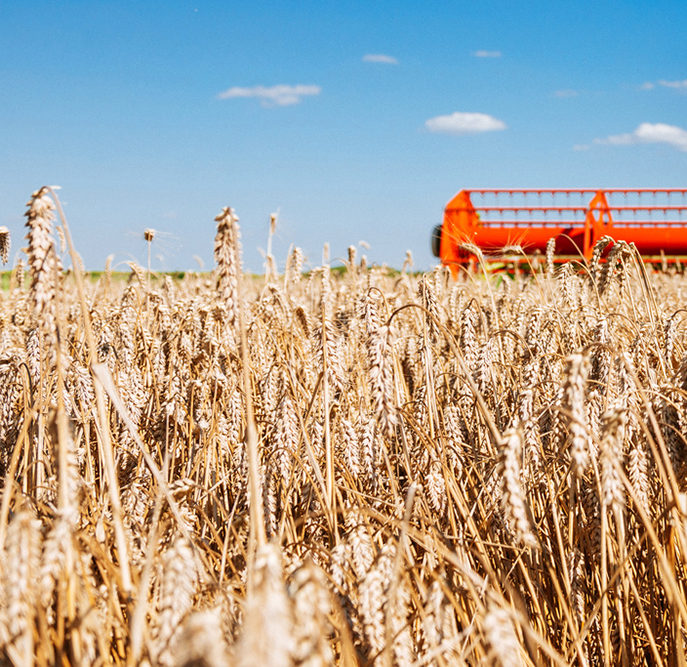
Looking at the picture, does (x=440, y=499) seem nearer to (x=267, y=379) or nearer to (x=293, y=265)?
(x=267, y=379)

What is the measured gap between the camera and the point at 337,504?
5.57ft

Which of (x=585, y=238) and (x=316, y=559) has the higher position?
(x=585, y=238)

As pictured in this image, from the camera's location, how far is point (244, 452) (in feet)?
5.56

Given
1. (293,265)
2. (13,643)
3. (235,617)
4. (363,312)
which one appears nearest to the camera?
(13,643)

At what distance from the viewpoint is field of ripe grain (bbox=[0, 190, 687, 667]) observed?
2.60ft

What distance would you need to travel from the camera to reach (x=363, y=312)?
1.46 metres

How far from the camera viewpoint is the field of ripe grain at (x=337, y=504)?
31.1 inches

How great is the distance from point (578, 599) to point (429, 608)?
675mm

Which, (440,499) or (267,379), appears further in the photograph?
(267,379)

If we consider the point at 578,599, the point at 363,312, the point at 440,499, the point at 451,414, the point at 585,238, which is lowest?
the point at 578,599

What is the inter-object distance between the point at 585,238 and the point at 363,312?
30.8 feet

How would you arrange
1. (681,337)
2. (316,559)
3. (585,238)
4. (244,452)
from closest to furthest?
1. (316,559)
2. (244,452)
3. (681,337)
4. (585,238)

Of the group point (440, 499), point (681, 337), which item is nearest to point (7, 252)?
point (440, 499)

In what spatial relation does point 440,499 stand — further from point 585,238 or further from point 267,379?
point 585,238
